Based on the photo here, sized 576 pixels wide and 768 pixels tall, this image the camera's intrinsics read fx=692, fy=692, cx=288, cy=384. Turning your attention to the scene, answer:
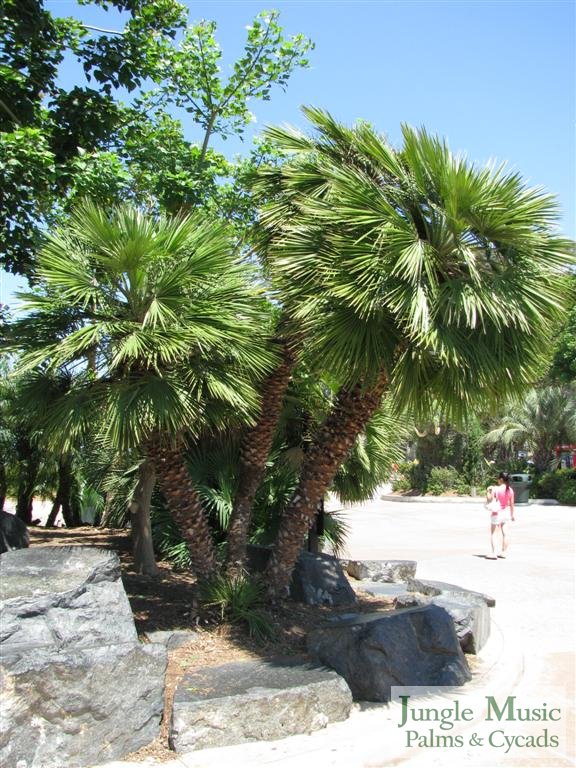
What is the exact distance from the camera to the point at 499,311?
17.5 ft

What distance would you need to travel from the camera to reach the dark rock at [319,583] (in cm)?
770

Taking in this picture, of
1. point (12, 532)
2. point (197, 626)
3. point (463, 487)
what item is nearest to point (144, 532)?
point (12, 532)

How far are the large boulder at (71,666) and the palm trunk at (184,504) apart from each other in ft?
2.97

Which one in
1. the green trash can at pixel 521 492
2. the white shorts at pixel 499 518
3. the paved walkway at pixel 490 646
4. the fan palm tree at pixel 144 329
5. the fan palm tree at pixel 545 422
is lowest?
the paved walkway at pixel 490 646

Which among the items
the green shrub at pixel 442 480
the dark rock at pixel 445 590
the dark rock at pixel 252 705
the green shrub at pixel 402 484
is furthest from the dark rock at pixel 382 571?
the green shrub at pixel 402 484

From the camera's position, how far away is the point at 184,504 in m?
6.48

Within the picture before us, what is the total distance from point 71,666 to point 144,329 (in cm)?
254

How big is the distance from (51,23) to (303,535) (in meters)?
6.49

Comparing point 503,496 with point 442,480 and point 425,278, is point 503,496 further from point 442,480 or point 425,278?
point 442,480

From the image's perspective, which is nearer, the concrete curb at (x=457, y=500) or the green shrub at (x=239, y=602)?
the green shrub at (x=239, y=602)

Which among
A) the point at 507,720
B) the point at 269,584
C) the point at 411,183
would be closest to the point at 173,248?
the point at 411,183

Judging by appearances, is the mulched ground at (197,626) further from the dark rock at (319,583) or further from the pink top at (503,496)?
the pink top at (503,496)

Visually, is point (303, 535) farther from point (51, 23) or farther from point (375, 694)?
point (51, 23)

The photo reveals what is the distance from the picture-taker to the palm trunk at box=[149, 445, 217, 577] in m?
6.29
